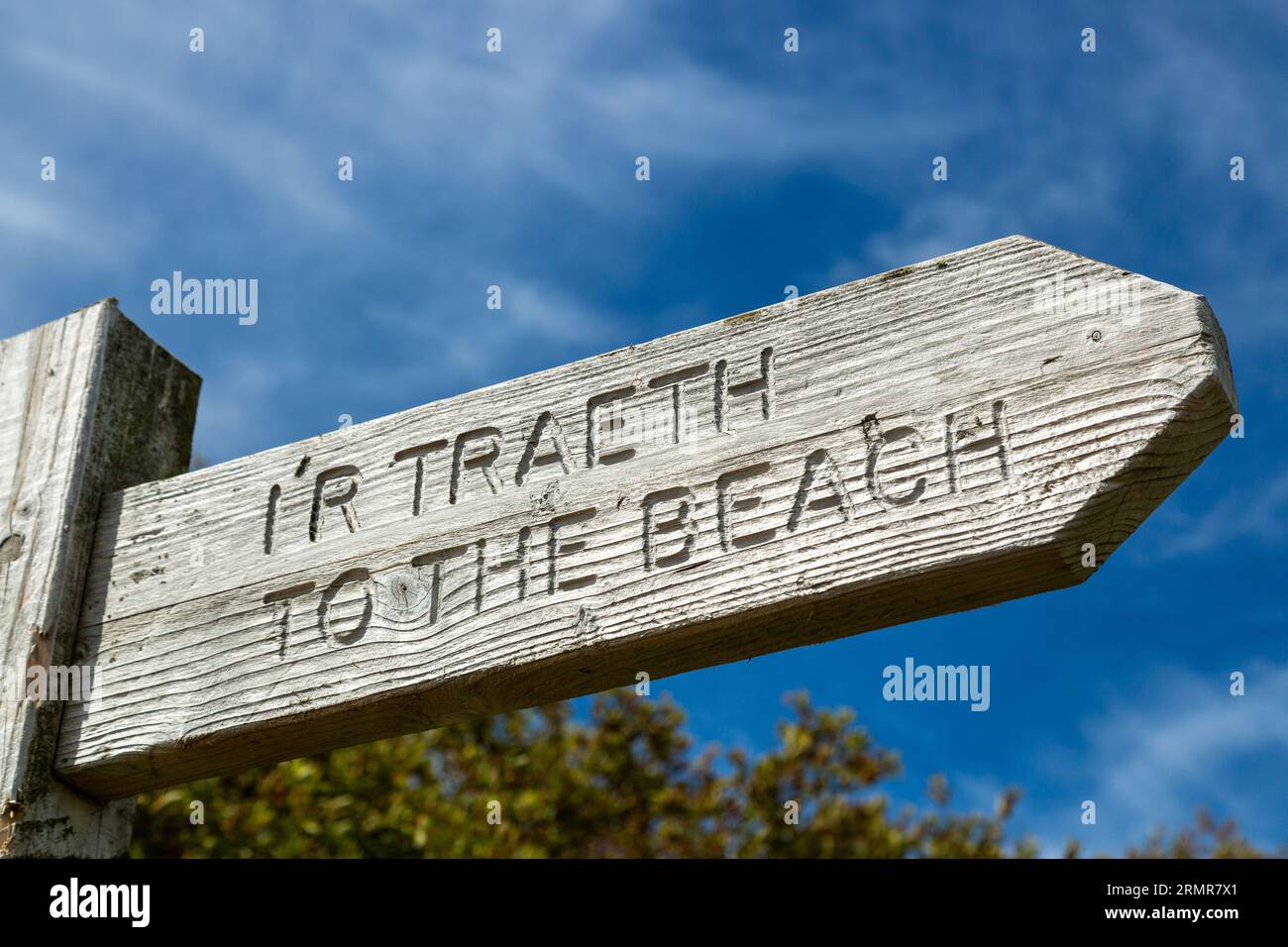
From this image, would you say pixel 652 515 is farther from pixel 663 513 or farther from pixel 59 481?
pixel 59 481

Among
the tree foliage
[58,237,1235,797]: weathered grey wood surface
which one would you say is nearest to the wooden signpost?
[58,237,1235,797]: weathered grey wood surface

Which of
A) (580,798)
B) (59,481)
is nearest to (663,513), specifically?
(59,481)

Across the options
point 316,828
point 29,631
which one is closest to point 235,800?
point 316,828

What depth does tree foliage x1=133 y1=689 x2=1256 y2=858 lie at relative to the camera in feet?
20.2

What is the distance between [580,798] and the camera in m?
8.09

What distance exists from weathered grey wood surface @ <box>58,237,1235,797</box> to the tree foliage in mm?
4175

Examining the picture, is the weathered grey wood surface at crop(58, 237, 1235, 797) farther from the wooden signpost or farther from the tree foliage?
the tree foliage

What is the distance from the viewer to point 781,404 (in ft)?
5.28

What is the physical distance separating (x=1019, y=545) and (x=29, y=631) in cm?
151

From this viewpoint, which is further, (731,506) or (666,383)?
(666,383)

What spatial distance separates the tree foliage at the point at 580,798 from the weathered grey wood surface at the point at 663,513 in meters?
4.17

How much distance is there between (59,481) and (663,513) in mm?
1093

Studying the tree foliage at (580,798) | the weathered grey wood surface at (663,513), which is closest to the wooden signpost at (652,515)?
the weathered grey wood surface at (663,513)
